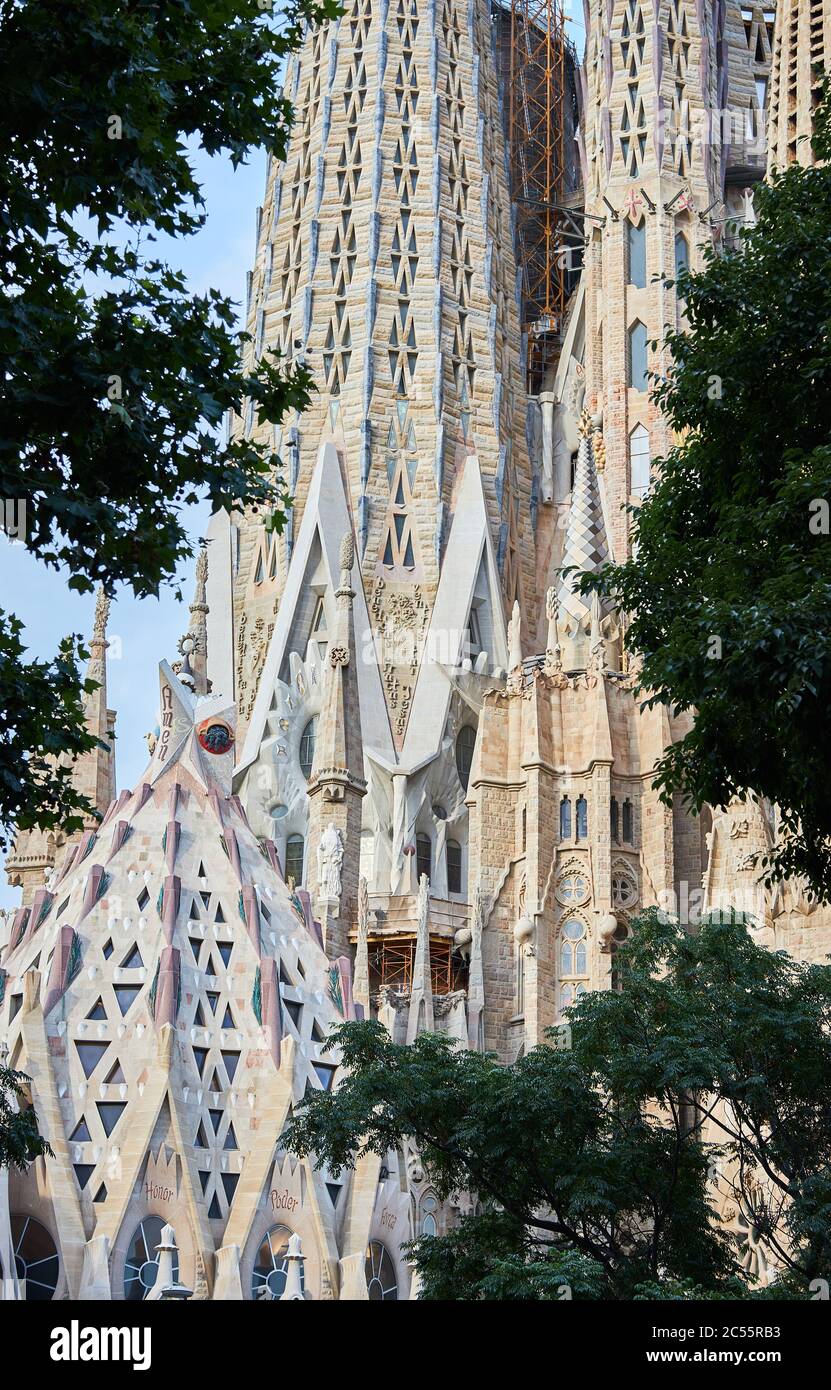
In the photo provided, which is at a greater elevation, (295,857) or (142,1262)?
(295,857)

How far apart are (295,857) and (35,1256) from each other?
18.2 metres

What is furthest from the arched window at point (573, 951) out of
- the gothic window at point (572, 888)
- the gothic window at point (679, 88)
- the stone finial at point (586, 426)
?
the gothic window at point (679, 88)

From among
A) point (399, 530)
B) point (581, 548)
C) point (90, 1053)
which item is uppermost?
point (399, 530)

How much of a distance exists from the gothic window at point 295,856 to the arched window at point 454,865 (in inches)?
140

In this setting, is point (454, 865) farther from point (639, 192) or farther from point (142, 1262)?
point (142, 1262)

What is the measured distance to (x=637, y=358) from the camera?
185 ft

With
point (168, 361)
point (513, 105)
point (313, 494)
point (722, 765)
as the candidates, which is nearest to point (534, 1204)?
point (722, 765)

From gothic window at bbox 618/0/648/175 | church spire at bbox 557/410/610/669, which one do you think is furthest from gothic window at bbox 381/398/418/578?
gothic window at bbox 618/0/648/175

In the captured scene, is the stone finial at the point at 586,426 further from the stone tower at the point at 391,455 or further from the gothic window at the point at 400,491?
the gothic window at the point at 400,491

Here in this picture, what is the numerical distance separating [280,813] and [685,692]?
120 feet

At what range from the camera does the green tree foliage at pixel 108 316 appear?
1409cm

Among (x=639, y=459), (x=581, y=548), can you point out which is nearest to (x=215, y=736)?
(x=581, y=548)

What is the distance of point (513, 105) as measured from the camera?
65500 mm

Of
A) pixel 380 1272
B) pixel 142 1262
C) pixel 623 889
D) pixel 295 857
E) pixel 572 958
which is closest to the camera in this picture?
pixel 142 1262
